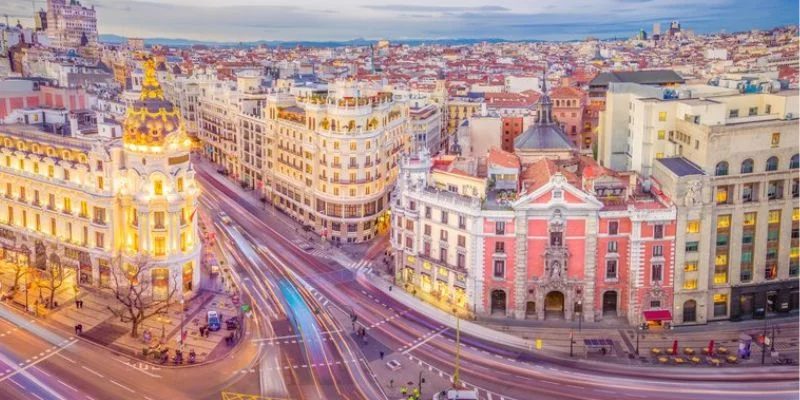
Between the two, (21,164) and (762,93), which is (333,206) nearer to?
(21,164)

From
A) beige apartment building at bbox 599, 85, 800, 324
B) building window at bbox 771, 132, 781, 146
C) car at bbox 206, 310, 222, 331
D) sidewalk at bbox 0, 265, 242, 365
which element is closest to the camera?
sidewalk at bbox 0, 265, 242, 365

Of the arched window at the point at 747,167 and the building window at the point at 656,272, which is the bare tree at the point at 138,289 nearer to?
the building window at the point at 656,272

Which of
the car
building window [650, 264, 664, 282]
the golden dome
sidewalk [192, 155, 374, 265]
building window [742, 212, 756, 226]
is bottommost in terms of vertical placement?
the car

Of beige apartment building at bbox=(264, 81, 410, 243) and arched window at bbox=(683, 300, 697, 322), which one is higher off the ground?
beige apartment building at bbox=(264, 81, 410, 243)

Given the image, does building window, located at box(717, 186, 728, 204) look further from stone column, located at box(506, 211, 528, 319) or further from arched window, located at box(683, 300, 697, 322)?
stone column, located at box(506, 211, 528, 319)

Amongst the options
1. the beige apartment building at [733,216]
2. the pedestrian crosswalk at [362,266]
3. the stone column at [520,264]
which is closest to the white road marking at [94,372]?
the pedestrian crosswalk at [362,266]

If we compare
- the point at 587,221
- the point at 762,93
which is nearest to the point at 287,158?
the point at 587,221

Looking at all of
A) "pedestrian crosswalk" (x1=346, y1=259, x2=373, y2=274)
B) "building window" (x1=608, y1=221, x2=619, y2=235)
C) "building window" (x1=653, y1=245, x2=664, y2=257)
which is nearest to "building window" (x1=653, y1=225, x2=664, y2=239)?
"building window" (x1=653, y1=245, x2=664, y2=257)
